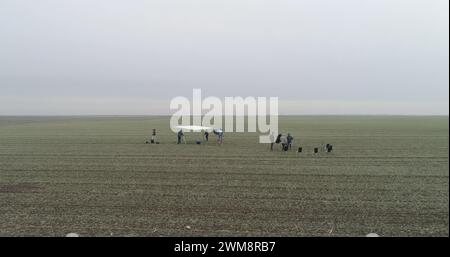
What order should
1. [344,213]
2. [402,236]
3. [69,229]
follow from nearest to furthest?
[402,236] < [69,229] < [344,213]

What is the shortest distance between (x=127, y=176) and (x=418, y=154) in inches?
653

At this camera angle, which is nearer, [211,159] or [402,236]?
[402,236]

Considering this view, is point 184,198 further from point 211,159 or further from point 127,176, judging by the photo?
point 211,159

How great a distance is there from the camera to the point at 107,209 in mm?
8898

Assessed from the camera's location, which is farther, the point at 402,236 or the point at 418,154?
the point at 418,154

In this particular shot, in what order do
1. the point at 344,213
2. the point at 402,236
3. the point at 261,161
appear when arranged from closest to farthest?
the point at 402,236 < the point at 344,213 < the point at 261,161

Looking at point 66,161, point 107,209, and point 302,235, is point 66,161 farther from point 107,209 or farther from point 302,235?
point 302,235

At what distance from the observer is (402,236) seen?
22.9 feet

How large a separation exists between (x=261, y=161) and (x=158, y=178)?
606 centimetres

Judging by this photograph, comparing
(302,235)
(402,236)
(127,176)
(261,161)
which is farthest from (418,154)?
(127,176)
